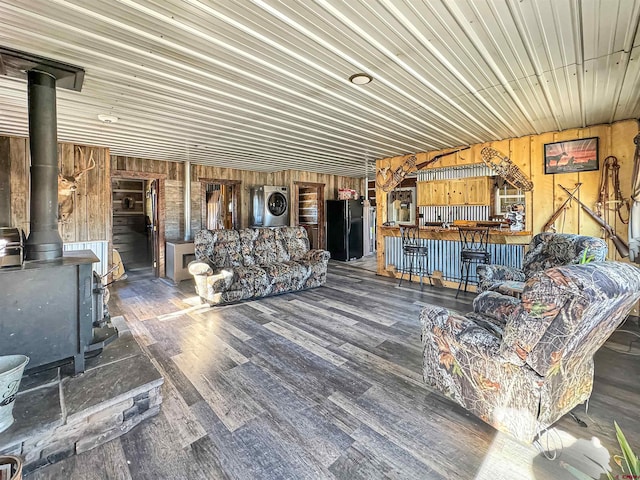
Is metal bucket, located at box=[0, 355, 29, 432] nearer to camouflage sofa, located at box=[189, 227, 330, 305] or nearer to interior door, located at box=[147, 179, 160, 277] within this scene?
camouflage sofa, located at box=[189, 227, 330, 305]

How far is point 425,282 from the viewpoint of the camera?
5.73 meters

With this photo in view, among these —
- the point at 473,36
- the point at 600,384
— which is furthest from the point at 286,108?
the point at 600,384

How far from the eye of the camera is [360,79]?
2520 millimetres

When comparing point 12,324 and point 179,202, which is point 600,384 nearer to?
point 12,324

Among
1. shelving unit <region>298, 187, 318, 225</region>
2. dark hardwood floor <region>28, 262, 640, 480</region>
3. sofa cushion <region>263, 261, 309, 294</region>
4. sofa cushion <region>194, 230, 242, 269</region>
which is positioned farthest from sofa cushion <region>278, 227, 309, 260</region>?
shelving unit <region>298, 187, 318, 225</region>

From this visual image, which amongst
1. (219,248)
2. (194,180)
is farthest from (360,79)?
(194,180)

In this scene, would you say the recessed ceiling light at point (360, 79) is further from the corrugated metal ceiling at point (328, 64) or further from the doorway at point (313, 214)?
the doorway at point (313, 214)

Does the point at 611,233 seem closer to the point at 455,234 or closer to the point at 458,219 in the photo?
the point at 455,234

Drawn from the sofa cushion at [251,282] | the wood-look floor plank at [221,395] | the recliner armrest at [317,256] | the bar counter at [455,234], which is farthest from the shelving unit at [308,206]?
the wood-look floor plank at [221,395]

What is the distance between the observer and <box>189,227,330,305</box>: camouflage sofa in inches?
169

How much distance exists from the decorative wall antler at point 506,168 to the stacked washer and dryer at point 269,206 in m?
4.24

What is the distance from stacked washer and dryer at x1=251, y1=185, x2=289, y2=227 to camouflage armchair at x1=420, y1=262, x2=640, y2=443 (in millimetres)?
5357

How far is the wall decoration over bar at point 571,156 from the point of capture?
4.03 m

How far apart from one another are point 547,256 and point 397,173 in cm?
313
